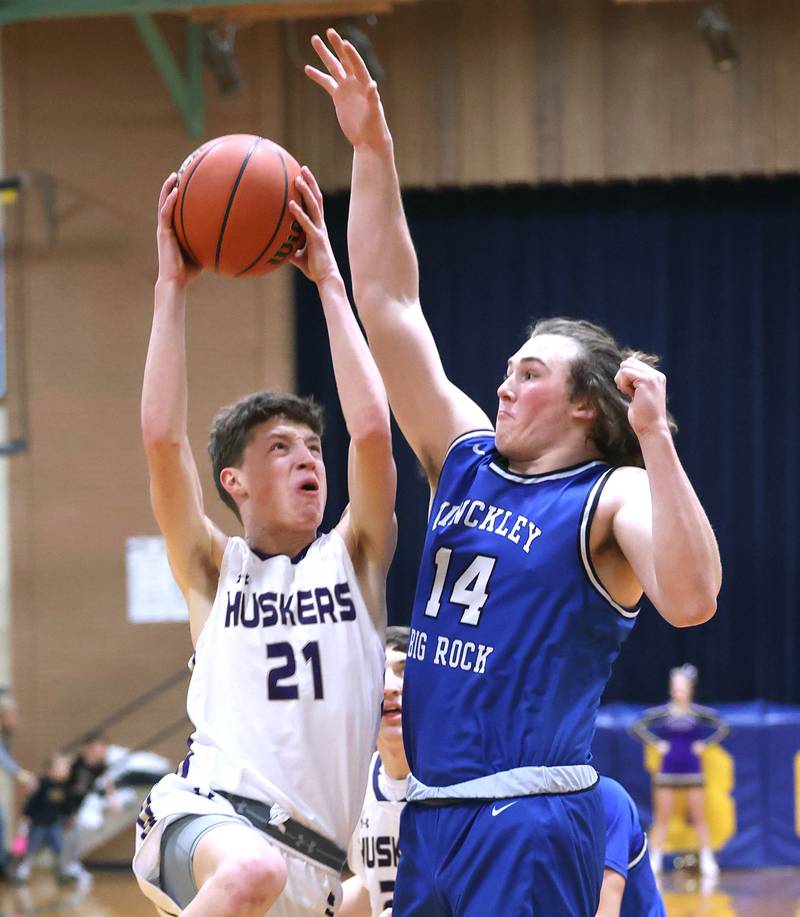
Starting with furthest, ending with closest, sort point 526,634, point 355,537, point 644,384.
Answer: point 355,537
point 526,634
point 644,384

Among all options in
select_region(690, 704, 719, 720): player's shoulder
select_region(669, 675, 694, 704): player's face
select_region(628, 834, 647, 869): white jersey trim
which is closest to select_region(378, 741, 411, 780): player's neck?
select_region(628, 834, 647, 869): white jersey trim

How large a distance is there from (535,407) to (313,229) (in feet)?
2.75

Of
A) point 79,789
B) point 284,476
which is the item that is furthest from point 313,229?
point 79,789

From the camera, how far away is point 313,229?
3.65 m

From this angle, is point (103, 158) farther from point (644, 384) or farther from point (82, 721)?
point (644, 384)

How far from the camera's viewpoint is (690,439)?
516 inches

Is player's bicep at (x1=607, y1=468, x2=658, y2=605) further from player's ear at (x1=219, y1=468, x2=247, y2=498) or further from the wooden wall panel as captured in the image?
the wooden wall panel

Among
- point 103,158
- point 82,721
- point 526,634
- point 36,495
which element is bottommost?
point 82,721

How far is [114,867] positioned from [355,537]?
30.2 feet

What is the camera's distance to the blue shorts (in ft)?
9.68

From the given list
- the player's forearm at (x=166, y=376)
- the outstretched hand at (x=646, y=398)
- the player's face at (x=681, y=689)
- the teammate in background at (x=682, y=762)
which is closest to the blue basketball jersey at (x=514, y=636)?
the outstretched hand at (x=646, y=398)

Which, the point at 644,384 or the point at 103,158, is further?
the point at 103,158

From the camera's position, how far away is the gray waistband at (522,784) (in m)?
2.99

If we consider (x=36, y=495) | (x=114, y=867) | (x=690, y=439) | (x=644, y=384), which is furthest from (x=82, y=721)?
(x=644, y=384)
